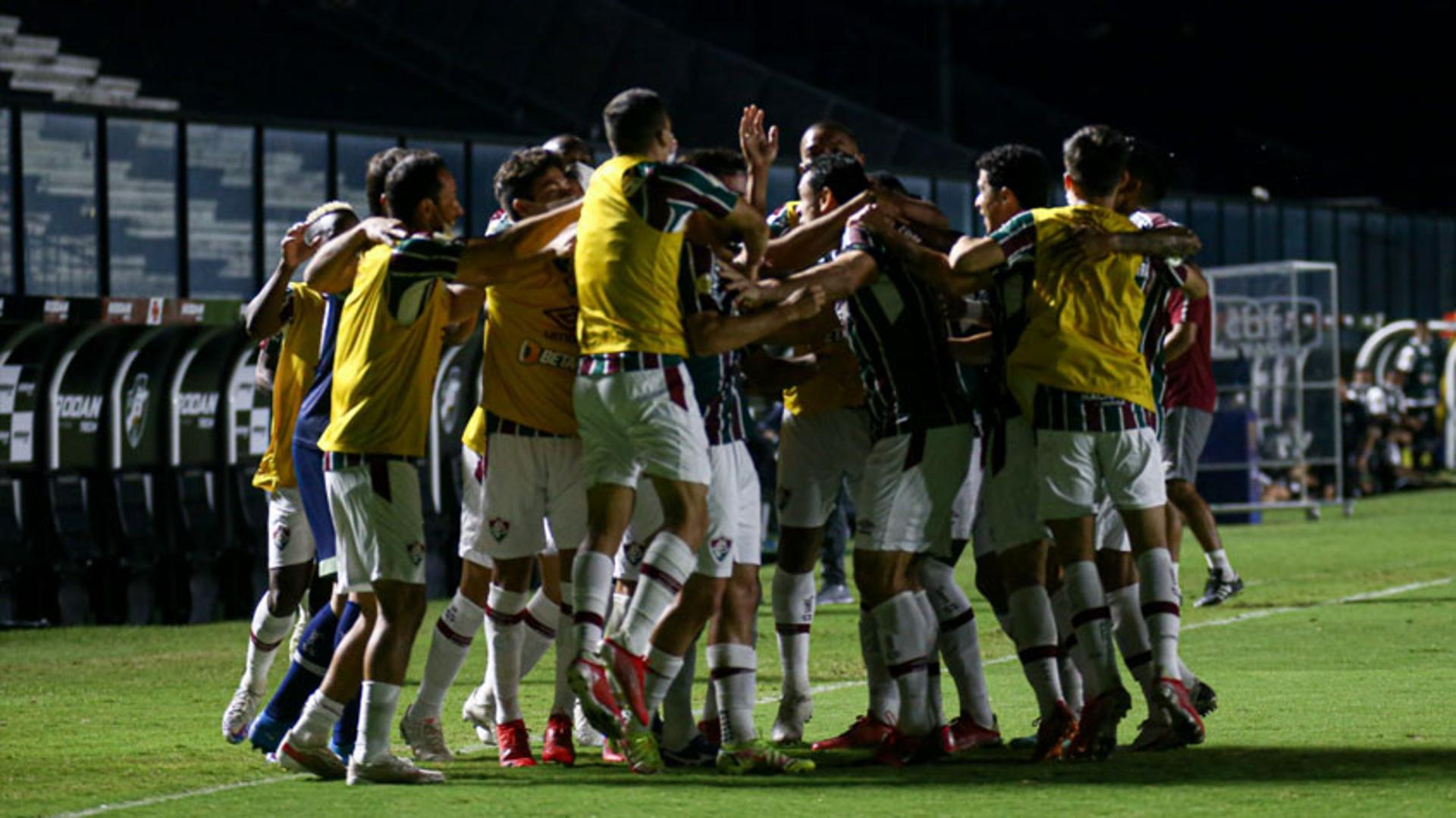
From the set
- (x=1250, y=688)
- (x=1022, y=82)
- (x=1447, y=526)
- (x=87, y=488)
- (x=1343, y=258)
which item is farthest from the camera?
(x=1022, y=82)

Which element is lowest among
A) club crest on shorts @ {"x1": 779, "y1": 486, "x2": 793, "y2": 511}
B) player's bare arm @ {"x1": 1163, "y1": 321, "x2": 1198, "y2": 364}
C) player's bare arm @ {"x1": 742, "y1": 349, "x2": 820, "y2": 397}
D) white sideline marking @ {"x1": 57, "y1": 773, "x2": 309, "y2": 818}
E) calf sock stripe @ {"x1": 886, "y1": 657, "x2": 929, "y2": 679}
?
white sideline marking @ {"x1": 57, "y1": 773, "x2": 309, "y2": 818}

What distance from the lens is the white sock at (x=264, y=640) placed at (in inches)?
318

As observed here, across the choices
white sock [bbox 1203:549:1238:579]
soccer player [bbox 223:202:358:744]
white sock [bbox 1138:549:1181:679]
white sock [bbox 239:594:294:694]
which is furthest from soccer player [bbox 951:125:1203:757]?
white sock [bbox 1203:549:1238:579]

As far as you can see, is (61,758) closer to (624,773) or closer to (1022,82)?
(624,773)

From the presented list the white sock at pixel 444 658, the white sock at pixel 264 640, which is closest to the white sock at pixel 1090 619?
the white sock at pixel 444 658

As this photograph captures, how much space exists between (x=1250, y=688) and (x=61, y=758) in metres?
4.73

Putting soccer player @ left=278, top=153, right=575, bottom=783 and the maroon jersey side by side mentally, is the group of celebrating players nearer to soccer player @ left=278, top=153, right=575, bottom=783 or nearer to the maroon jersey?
soccer player @ left=278, top=153, right=575, bottom=783

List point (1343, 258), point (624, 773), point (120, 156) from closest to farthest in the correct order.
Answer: point (624, 773) < point (120, 156) < point (1343, 258)

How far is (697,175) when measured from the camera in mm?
6445

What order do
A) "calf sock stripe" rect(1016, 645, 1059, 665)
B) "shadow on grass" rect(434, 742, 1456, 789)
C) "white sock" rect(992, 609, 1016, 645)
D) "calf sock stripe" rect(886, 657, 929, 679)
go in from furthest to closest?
"white sock" rect(992, 609, 1016, 645) < "calf sock stripe" rect(1016, 645, 1059, 665) < "calf sock stripe" rect(886, 657, 929, 679) < "shadow on grass" rect(434, 742, 1456, 789)

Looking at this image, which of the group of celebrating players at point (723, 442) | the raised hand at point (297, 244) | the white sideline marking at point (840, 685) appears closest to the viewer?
the white sideline marking at point (840, 685)

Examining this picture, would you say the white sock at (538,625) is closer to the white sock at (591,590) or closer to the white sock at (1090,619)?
the white sock at (591,590)

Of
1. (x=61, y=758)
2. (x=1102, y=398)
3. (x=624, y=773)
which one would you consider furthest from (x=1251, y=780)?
(x=61, y=758)

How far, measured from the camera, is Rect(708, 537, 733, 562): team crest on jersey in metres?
6.74
